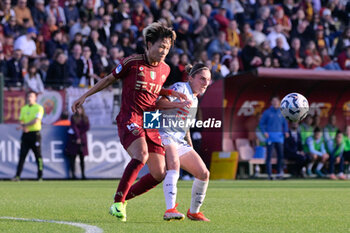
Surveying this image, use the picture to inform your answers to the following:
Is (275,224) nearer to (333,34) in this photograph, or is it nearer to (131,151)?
(131,151)

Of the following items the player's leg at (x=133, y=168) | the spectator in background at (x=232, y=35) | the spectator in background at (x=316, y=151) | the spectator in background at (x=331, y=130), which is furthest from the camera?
the spectator in background at (x=232, y=35)

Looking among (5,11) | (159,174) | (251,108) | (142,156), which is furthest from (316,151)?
(142,156)

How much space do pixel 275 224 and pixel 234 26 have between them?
16978 millimetres

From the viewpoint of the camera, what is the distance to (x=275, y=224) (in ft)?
27.7

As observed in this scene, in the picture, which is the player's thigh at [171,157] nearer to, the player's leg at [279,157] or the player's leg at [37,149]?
the player's leg at [37,149]

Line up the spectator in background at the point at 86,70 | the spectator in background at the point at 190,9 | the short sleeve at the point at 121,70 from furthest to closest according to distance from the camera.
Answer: the spectator in background at the point at 190,9
the spectator in background at the point at 86,70
the short sleeve at the point at 121,70

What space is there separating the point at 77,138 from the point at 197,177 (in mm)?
11785

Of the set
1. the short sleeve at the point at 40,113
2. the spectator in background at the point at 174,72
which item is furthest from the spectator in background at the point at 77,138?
the spectator in background at the point at 174,72

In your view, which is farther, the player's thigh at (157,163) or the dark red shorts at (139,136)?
the player's thigh at (157,163)

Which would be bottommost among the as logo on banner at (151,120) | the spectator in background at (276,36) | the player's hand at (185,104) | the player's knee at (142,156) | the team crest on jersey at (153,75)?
the player's knee at (142,156)

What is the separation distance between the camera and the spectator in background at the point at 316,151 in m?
23.1

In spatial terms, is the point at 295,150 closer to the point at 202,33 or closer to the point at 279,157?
the point at 279,157

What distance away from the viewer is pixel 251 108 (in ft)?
77.3

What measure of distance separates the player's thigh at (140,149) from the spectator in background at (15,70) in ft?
38.8
